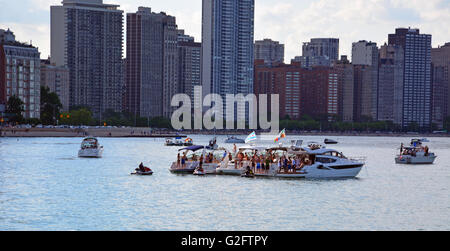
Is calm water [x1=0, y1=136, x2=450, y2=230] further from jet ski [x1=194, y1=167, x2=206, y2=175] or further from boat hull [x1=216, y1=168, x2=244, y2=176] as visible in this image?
boat hull [x1=216, y1=168, x2=244, y2=176]

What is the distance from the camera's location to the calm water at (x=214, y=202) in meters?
44.8

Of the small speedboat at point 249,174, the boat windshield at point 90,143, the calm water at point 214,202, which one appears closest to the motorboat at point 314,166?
the small speedboat at point 249,174

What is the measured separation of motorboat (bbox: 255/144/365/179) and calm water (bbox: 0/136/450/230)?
1253 mm

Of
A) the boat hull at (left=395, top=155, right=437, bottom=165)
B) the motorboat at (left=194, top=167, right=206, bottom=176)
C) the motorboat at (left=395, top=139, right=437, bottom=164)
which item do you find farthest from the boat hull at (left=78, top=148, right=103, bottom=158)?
the boat hull at (left=395, top=155, right=437, bottom=165)

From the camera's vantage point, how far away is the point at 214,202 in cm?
5488

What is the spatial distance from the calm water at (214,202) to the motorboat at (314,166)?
1253mm

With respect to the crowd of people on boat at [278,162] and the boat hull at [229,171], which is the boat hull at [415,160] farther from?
the boat hull at [229,171]

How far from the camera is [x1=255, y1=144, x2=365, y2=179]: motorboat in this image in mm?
71812

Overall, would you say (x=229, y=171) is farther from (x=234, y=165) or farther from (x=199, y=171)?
(x=199, y=171)
